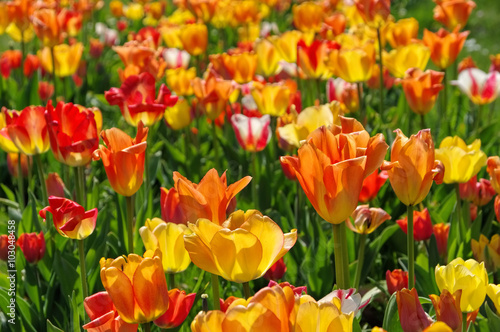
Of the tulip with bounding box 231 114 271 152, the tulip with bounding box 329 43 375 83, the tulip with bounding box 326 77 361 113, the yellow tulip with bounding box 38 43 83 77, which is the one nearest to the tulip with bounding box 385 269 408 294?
the tulip with bounding box 231 114 271 152

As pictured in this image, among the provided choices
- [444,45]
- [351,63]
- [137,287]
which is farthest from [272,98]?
[137,287]

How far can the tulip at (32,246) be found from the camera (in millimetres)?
1947

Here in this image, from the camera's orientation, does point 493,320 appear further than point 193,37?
No

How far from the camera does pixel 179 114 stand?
9.18ft

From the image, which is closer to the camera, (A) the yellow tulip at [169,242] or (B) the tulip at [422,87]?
(A) the yellow tulip at [169,242]

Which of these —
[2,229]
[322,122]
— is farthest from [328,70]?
[2,229]

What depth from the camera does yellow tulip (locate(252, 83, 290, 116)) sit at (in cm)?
258

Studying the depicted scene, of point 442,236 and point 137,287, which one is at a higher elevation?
point 137,287

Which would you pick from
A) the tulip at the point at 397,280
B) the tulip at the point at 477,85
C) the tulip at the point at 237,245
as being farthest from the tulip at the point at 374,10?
the tulip at the point at 237,245

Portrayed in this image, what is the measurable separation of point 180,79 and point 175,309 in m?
1.84

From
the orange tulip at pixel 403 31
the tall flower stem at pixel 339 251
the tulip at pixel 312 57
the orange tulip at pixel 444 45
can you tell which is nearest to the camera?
the tall flower stem at pixel 339 251

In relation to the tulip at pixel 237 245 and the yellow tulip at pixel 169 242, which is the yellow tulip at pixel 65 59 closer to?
the yellow tulip at pixel 169 242

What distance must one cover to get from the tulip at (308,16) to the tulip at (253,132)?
1521 millimetres

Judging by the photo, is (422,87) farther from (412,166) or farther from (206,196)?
(206,196)
